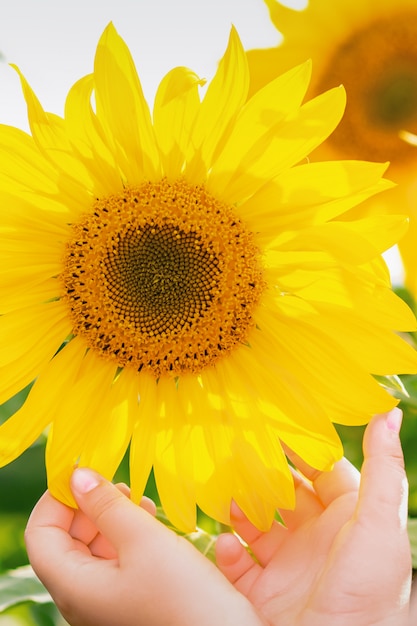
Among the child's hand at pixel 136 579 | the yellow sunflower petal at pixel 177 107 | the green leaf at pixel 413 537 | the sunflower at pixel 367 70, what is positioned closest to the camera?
the yellow sunflower petal at pixel 177 107

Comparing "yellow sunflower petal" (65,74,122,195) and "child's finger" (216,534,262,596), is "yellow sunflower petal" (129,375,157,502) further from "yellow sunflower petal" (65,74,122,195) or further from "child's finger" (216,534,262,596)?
"yellow sunflower petal" (65,74,122,195)

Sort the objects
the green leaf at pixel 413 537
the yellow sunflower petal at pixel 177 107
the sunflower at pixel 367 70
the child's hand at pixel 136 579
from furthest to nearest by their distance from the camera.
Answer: the green leaf at pixel 413 537 → the sunflower at pixel 367 70 → the child's hand at pixel 136 579 → the yellow sunflower petal at pixel 177 107

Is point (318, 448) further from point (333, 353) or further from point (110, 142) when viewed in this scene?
point (110, 142)

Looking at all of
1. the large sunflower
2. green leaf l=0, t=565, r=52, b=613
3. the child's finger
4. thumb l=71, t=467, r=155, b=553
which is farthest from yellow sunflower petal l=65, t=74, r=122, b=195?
green leaf l=0, t=565, r=52, b=613

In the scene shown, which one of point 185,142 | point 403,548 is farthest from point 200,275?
point 403,548

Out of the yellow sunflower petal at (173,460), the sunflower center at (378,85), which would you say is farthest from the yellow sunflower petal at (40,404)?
the sunflower center at (378,85)

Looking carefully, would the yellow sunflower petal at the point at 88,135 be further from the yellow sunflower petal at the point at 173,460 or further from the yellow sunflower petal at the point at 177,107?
the yellow sunflower petal at the point at 173,460

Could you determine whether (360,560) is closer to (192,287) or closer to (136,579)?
(136,579)

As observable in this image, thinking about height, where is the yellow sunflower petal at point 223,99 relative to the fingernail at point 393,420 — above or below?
above
